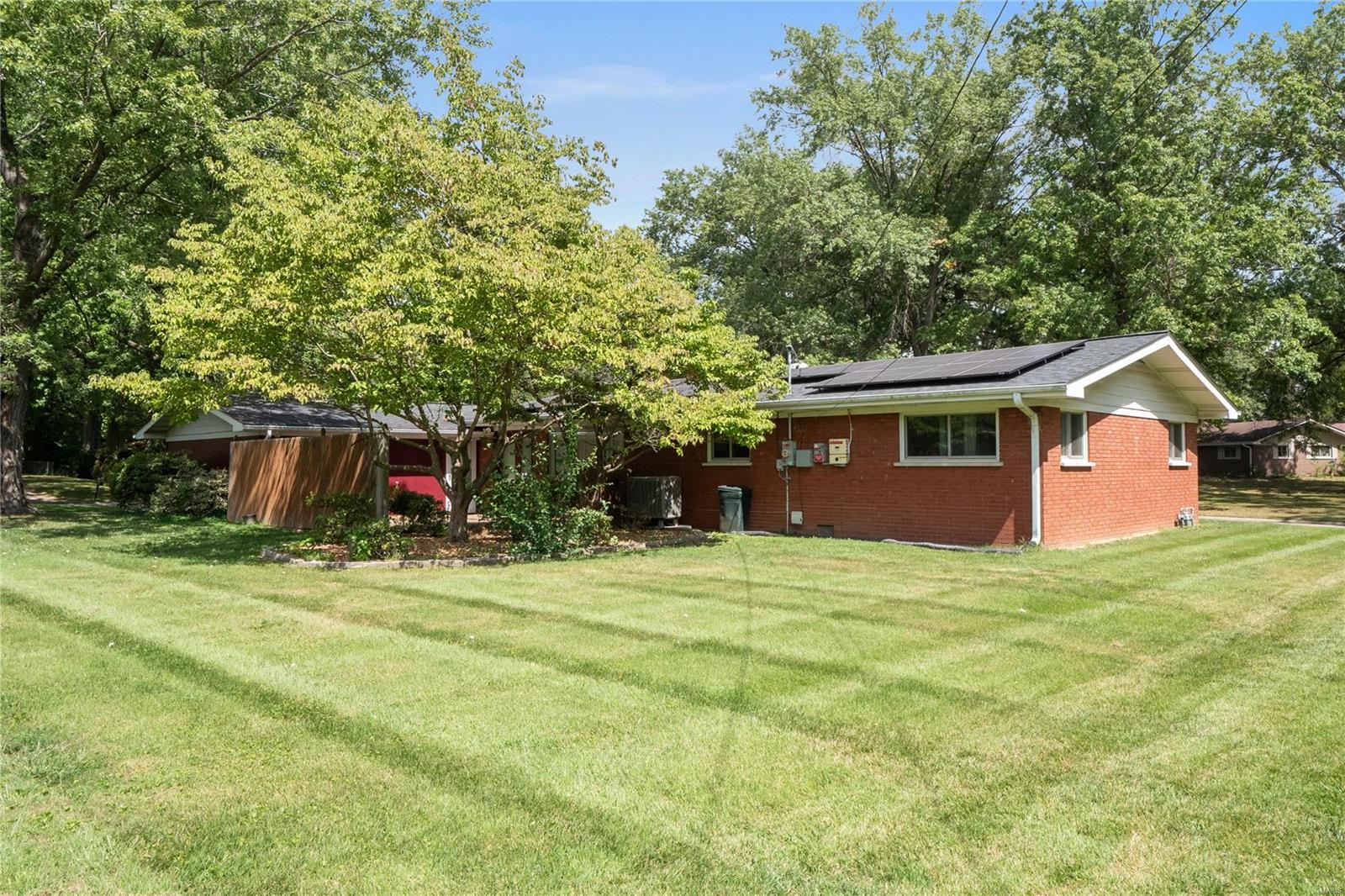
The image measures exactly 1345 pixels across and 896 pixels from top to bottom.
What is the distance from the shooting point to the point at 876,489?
1524 cm

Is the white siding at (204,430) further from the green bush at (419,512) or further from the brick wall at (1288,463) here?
the brick wall at (1288,463)

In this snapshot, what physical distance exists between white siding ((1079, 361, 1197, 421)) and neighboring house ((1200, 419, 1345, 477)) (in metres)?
36.5

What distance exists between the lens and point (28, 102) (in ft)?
57.5

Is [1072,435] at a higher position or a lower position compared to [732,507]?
higher

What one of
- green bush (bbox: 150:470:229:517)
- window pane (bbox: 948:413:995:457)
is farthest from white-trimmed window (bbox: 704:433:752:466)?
green bush (bbox: 150:470:229:517)

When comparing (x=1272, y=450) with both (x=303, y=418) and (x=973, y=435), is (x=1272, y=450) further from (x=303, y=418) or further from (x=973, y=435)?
(x=303, y=418)

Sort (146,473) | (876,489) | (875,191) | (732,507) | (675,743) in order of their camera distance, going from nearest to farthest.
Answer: (675,743), (876,489), (732,507), (146,473), (875,191)

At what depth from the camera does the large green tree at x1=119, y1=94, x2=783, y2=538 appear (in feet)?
37.6

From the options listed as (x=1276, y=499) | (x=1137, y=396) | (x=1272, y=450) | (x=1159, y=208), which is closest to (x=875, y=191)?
(x=1159, y=208)

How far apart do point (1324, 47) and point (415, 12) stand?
26735 millimetres

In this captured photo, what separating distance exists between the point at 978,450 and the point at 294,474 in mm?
14003

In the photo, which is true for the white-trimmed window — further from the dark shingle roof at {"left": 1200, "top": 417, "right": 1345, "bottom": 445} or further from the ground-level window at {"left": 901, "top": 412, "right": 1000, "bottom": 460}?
the dark shingle roof at {"left": 1200, "top": 417, "right": 1345, "bottom": 445}

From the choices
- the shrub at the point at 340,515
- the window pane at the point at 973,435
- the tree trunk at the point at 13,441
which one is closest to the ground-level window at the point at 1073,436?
the window pane at the point at 973,435

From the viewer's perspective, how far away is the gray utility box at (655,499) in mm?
17625
